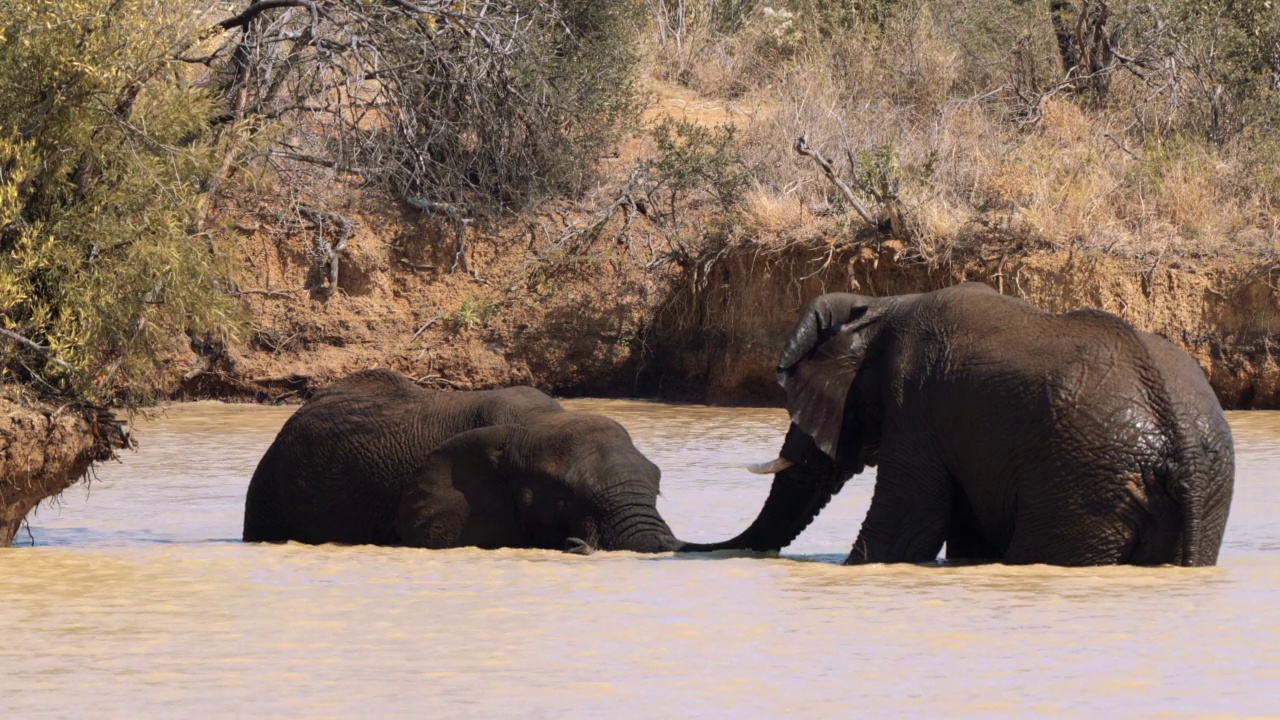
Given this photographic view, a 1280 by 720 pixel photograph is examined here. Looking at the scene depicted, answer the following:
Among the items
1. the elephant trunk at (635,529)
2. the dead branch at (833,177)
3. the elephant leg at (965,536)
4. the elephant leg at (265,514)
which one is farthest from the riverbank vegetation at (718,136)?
the elephant leg at (965,536)

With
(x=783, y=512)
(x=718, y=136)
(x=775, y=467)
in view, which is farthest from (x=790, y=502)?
(x=718, y=136)

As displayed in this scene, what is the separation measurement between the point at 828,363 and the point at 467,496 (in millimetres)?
2183

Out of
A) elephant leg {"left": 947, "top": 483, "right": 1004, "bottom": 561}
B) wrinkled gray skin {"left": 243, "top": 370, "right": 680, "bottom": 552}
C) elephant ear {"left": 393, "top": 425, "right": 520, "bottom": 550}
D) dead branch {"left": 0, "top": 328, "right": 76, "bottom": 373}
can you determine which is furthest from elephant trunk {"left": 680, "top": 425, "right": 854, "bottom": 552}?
dead branch {"left": 0, "top": 328, "right": 76, "bottom": 373}

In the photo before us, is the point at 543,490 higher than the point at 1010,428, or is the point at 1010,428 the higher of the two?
the point at 1010,428

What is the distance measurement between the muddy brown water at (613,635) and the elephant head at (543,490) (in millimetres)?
286

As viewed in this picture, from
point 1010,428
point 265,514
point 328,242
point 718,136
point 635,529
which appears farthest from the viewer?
point 718,136

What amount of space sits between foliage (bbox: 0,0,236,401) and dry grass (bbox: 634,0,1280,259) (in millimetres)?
9753

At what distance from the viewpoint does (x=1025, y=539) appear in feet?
29.3

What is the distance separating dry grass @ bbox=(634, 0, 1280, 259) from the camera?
1916 cm

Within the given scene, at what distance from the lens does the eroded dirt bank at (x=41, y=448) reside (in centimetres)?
1028

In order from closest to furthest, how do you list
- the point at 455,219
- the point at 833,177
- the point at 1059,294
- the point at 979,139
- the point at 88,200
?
1. the point at 88,200
2. the point at 1059,294
3. the point at 833,177
4. the point at 455,219
5. the point at 979,139

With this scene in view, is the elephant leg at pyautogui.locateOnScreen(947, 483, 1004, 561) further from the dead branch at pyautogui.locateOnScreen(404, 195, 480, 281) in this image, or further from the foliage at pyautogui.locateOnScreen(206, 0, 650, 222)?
the dead branch at pyautogui.locateOnScreen(404, 195, 480, 281)

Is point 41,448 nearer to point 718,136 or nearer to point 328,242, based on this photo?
point 328,242

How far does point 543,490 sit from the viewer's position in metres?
10.1
